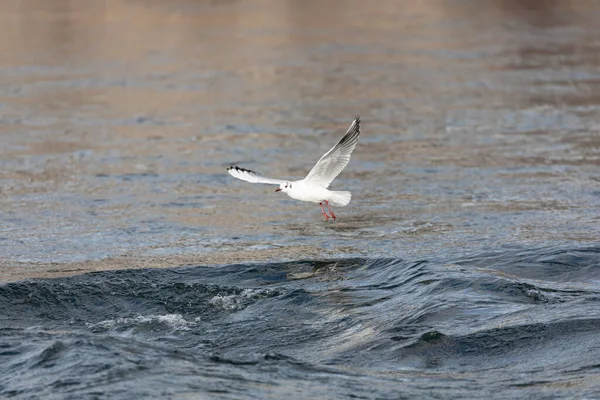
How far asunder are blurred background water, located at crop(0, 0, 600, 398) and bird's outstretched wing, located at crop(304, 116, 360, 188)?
1.01 meters

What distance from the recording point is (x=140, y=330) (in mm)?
10312

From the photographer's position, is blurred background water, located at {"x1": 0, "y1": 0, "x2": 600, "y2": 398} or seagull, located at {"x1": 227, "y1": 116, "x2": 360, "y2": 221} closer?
blurred background water, located at {"x1": 0, "y1": 0, "x2": 600, "y2": 398}

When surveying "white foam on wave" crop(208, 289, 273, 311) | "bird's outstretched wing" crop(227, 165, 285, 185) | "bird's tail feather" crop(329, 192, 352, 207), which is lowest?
"white foam on wave" crop(208, 289, 273, 311)

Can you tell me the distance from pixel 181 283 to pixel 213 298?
1.98ft

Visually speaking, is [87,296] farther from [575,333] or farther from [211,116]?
[211,116]

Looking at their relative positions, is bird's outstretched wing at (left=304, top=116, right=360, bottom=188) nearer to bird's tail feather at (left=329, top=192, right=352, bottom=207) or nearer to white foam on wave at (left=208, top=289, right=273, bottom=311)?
bird's tail feather at (left=329, top=192, right=352, bottom=207)

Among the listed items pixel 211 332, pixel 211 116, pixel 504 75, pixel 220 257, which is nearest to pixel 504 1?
pixel 504 75

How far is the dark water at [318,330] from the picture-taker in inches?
333

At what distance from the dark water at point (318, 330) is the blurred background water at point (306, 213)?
33mm

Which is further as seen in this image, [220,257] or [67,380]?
[220,257]

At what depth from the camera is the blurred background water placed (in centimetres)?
919

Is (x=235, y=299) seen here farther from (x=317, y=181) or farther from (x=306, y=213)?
(x=306, y=213)

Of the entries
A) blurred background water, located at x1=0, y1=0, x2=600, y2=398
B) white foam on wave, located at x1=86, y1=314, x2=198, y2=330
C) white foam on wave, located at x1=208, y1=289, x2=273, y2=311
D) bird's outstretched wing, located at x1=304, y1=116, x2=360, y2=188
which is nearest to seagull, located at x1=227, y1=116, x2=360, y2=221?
bird's outstretched wing, located at x1=304, y1=116, x2=360, y2=188

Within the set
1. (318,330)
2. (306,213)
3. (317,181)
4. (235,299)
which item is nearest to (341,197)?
(317,181)
